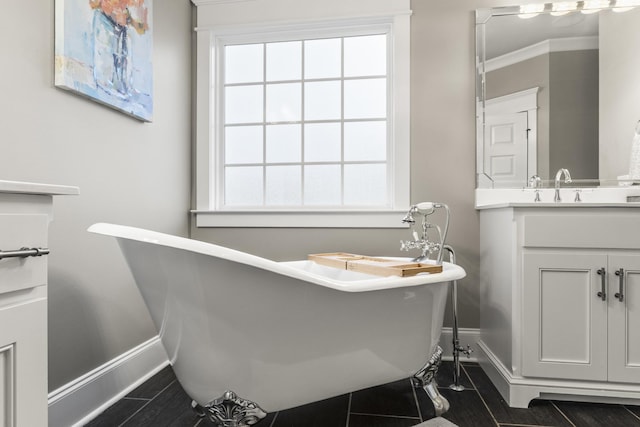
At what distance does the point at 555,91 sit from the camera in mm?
2076

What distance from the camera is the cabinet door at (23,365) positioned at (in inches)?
24.5

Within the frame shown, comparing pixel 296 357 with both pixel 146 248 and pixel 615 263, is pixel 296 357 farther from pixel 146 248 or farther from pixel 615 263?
pixel 615 263

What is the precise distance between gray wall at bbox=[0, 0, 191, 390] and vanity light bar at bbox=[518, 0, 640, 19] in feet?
6.65

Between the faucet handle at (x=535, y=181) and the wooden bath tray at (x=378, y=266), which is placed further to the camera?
the faucet handle at (x=535, y=181)

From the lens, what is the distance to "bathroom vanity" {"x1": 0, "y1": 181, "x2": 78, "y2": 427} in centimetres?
62

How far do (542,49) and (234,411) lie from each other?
235 centimetres

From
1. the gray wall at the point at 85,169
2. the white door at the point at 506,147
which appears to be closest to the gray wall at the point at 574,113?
the white door at the point at 506,147

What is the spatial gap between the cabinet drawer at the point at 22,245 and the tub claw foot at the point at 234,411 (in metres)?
0.68

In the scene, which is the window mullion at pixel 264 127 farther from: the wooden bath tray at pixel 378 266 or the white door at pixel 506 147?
the white door at pixel 506 147

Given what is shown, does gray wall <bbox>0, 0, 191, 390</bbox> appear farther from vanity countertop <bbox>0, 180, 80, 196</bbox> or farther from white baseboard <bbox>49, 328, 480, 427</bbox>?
vanity countertop <bbox>0, 180, 80, 196</bbox>

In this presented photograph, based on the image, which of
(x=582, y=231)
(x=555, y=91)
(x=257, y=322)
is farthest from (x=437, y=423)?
(x=555, y=91)

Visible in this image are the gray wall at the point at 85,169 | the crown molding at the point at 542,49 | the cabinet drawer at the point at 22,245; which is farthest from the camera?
the crown molding at the point at 542,49

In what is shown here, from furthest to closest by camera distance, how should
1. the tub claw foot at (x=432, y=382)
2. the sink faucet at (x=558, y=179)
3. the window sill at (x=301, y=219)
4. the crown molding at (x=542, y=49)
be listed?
the window sill at (x=301, y=219) → the crown molding at (x=542, y=49) → the sink faucet at (x=558, y=179) → the tub claw foot at (x=432, y=382)

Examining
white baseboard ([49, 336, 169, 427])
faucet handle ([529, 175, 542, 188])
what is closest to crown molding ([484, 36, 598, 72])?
faucet handle ([529, 175, 542, 188])
